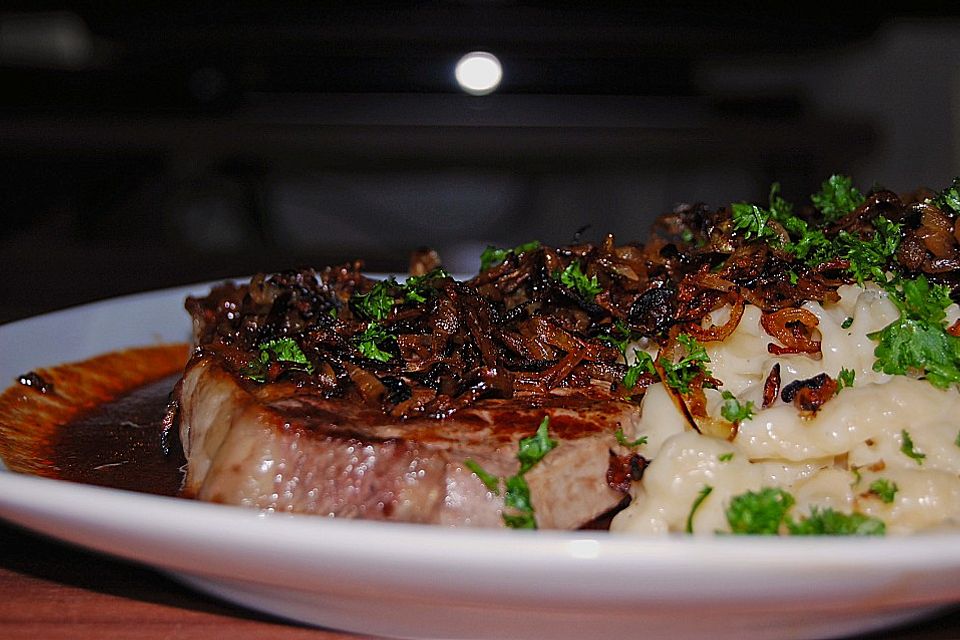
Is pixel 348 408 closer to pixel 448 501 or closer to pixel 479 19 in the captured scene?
pixel 448 501

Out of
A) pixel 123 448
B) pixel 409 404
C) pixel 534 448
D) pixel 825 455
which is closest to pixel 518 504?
pixel 534 448

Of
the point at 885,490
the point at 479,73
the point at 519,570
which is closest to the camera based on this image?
the point at 519,570

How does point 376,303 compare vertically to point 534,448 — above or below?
above

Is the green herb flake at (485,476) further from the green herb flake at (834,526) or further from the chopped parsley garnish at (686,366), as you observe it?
the green herb flake at (834,526)

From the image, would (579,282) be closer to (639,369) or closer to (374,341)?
(639,369)

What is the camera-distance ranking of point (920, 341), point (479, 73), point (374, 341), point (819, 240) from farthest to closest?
point (479, 73)
point (819, 240)
point (374, 341)
point (920, 341)

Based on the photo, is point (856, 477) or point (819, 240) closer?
point (856, 477)

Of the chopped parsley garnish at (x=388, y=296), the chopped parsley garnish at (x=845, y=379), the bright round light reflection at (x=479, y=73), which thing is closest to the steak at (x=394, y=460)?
the chopped parsley garnish at (x=388, y=296)
